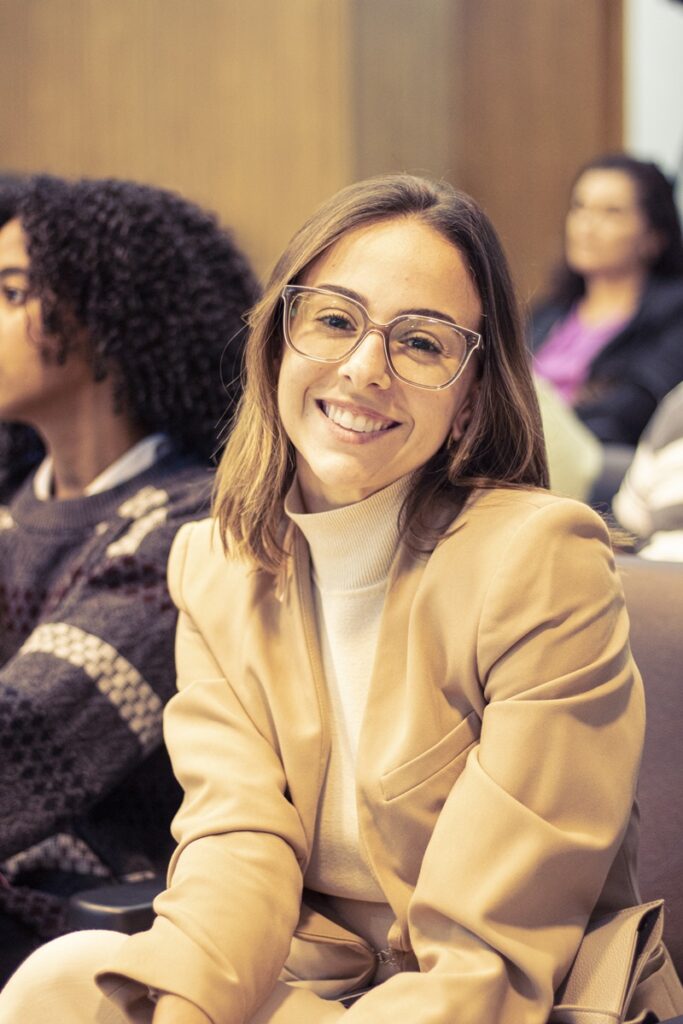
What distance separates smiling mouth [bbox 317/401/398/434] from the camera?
127 centimetres

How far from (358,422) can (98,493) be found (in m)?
0.74

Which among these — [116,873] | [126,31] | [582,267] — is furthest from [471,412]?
[126,31]

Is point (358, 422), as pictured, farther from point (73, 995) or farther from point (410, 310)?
point (73, 995)

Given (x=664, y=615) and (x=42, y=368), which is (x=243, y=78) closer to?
(x=42, y=368)

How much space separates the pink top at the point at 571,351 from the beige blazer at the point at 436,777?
9.04ft

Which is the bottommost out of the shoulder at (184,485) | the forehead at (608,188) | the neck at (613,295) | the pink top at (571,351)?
the pink top at (571,351)

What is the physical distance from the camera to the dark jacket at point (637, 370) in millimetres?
3746

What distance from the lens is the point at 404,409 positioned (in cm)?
127

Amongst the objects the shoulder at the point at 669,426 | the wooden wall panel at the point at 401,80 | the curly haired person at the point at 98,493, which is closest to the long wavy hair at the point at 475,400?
the curly haired person at the point at 98,493

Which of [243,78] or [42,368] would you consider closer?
[42,368]

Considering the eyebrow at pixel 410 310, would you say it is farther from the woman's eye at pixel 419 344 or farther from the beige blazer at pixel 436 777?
the beige blazer at pixel 436 777

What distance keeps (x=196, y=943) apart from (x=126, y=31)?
4235 millimetres

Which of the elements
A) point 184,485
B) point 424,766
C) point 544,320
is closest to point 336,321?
point 424,766

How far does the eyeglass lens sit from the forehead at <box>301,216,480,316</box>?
19mm
